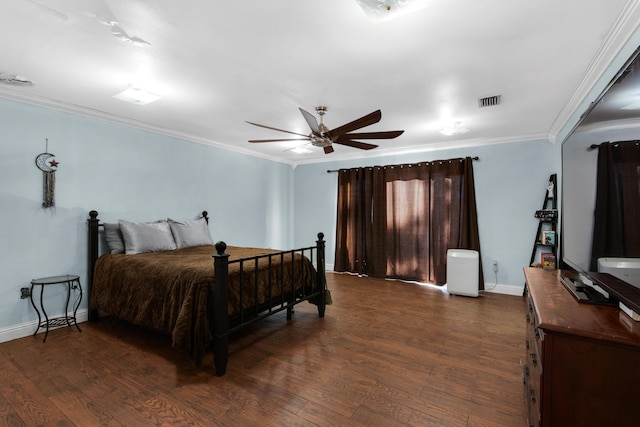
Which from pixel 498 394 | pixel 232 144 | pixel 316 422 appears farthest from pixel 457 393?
pixel 232 144

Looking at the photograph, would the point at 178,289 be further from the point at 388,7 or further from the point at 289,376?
the point at 388,7

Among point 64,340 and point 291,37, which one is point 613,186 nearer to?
point 291,37

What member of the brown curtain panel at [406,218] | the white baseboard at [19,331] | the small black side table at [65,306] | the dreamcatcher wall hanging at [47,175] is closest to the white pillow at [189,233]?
the small black side table at [65,306]

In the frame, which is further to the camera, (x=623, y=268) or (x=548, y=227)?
(x=548, y=227)

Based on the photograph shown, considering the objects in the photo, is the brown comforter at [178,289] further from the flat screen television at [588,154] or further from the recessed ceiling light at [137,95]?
the flat screen television at [588,154]

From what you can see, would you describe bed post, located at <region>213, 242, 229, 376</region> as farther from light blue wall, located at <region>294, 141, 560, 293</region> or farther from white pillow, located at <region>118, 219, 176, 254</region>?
light blue wall, located at <region>294, 141, 560, 293</region>

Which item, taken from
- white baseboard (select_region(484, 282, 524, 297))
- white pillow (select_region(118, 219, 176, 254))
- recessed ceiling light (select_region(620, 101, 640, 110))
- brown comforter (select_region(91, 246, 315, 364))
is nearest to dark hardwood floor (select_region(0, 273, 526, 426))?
brown comforter (select_region(91, 246, 315, 364))

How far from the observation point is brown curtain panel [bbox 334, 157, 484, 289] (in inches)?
182

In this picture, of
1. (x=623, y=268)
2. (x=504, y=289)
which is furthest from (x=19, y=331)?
(x=504, y=289)

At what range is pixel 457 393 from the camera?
1.99 metres

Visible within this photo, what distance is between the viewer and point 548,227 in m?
4.12

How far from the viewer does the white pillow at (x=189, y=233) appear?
12.5ft

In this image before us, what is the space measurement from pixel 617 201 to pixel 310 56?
1.92m

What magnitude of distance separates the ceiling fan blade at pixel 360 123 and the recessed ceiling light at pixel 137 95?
1.69 m
